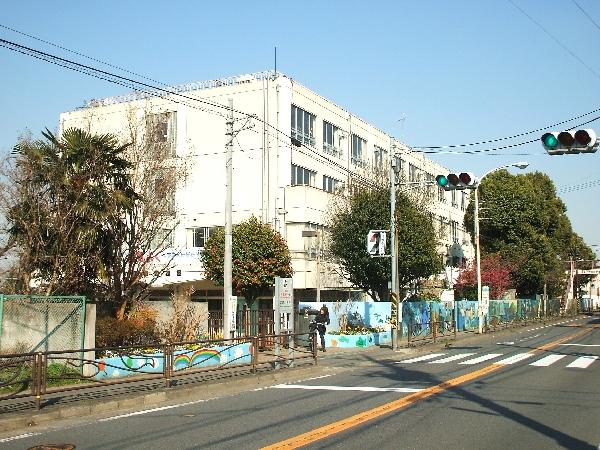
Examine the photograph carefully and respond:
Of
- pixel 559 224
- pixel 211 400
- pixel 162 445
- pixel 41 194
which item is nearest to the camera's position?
pixel 162 445

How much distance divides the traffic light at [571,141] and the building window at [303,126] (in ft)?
86.0

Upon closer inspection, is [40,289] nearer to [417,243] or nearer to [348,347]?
[348,347]

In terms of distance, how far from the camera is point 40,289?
2042 cm

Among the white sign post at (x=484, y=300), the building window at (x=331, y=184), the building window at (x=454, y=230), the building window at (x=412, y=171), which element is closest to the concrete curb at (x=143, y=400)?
the white sign post at (x=484, y=300)

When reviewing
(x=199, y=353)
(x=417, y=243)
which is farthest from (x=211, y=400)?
(x=417, y=243)

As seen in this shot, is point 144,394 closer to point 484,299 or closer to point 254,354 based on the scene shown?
point 254,354

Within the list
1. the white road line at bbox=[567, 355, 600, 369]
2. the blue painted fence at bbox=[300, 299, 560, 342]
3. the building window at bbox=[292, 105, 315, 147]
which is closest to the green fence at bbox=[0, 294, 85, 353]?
the white road line at bbox=[567, 355, 600, 369]

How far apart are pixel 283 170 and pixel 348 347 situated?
13.1 m

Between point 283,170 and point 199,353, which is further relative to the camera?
point 283,170

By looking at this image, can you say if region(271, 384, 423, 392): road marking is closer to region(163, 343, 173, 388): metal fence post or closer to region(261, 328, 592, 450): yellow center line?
region(261, 328, 592, 450): yellow center line

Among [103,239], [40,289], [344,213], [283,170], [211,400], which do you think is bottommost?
[211,400]

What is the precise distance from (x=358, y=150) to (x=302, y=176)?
819cm

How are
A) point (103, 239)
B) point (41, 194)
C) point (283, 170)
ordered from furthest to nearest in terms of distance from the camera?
point (283, 170) → point (103, 239) → point (41, 194)

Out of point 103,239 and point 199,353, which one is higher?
point 103,239
